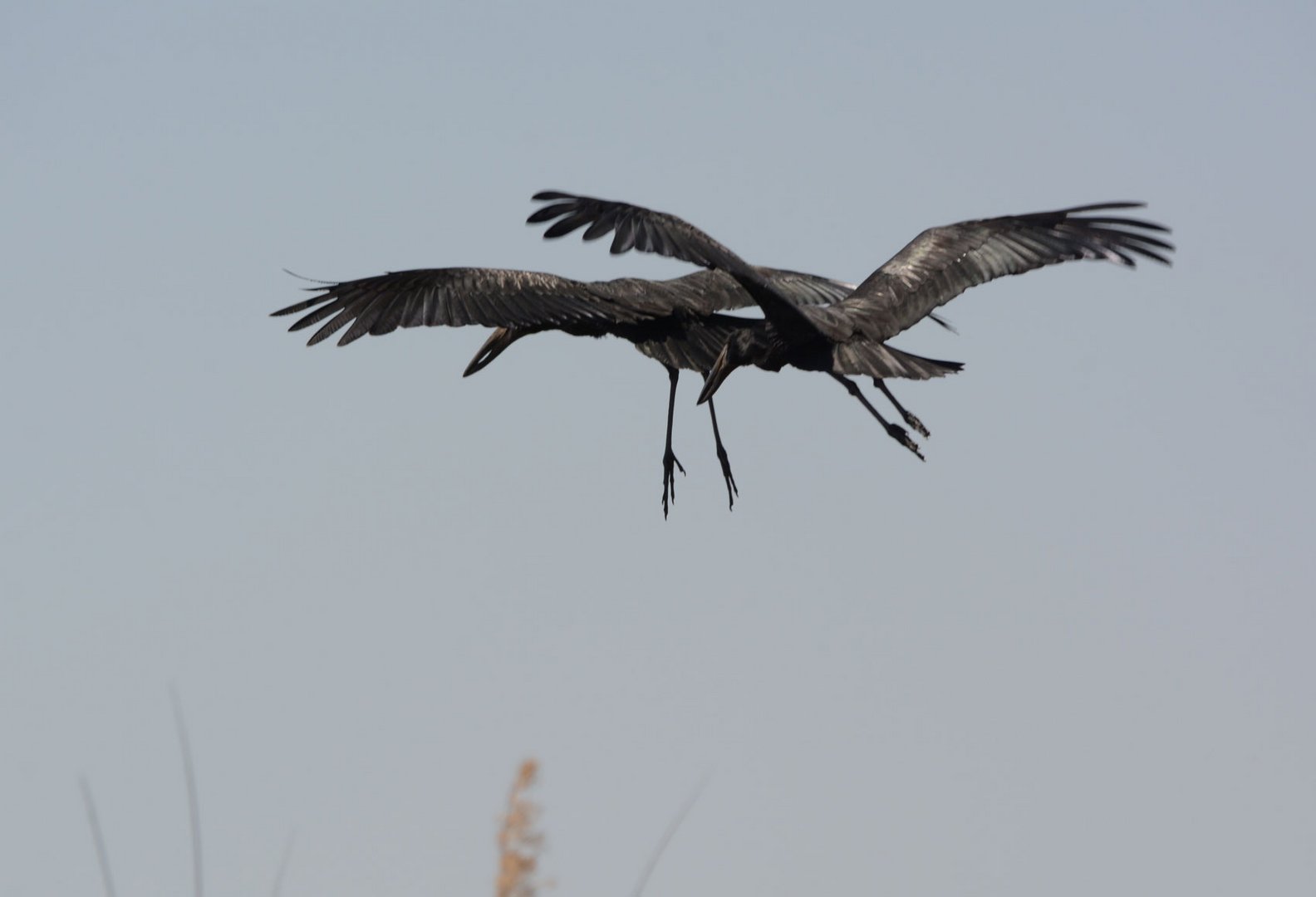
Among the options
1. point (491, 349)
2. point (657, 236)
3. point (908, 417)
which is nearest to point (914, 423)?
point (908, 417)

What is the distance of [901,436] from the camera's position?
672 inches

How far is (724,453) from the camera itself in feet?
64.4

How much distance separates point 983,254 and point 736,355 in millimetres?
3024

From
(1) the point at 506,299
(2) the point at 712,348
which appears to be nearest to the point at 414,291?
(1) the point at 506,299

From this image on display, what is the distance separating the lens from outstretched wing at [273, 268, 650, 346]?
1911cm

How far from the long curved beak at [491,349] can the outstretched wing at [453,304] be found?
5.09 ft

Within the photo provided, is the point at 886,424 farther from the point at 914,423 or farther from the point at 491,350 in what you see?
the point at 491,350

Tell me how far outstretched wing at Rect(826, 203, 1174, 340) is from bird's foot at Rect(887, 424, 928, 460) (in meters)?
0.94

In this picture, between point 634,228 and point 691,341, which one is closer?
point 634,228

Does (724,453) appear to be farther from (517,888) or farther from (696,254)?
(517,888)

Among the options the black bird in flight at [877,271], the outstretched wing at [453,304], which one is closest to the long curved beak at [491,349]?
the outstretched wing at [453,304]

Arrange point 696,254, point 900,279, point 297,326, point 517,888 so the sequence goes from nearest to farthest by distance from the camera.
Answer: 1. point 517,888
2. point 696,254
3. point 900,279
4. point 297,326

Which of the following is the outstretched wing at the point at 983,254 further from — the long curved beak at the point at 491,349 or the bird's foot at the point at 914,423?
the long curved beak at the point at 491,349

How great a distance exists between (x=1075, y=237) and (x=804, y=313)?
355 cm
